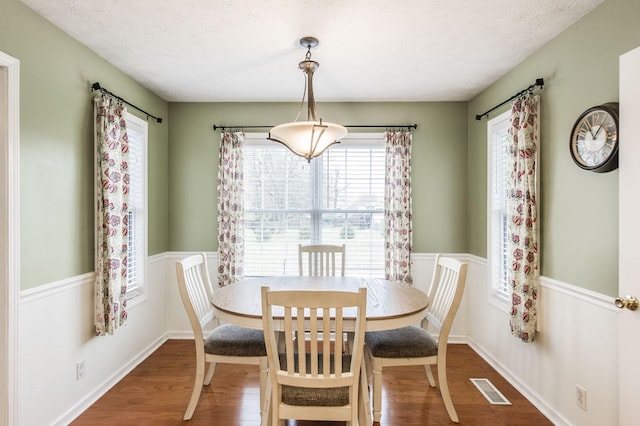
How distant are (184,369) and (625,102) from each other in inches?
137

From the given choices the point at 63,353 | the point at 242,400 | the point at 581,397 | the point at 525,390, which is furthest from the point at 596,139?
the point at 63,353

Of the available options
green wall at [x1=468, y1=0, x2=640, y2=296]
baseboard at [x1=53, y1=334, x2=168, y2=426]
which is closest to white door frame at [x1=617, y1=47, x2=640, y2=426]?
green wall at [x1=468, y1=0, x2=640, y2=296]

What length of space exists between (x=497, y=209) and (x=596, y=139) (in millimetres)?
1317

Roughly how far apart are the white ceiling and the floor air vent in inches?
91.9

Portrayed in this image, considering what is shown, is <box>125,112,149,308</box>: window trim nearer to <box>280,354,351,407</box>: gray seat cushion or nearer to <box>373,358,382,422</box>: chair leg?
<box>280,354,351,407</box>: gray seat cushion

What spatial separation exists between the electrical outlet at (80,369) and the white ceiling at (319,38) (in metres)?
2.21

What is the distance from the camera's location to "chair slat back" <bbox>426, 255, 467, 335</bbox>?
7.30ft

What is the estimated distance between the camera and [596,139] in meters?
1.92

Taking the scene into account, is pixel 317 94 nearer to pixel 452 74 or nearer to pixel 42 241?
pixel 452 74

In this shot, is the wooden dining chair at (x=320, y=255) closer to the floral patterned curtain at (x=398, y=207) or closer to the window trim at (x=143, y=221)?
the floral patterned curtain at (x=398, y=207)

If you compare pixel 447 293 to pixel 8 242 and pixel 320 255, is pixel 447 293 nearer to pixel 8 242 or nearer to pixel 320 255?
pixel 320 255

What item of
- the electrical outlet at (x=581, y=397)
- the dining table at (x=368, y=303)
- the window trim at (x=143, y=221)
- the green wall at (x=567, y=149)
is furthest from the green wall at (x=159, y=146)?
the dining table at (x=368, y=303)

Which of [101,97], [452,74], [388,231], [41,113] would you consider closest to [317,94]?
[452,74]

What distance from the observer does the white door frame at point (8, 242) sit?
1.86 meters
